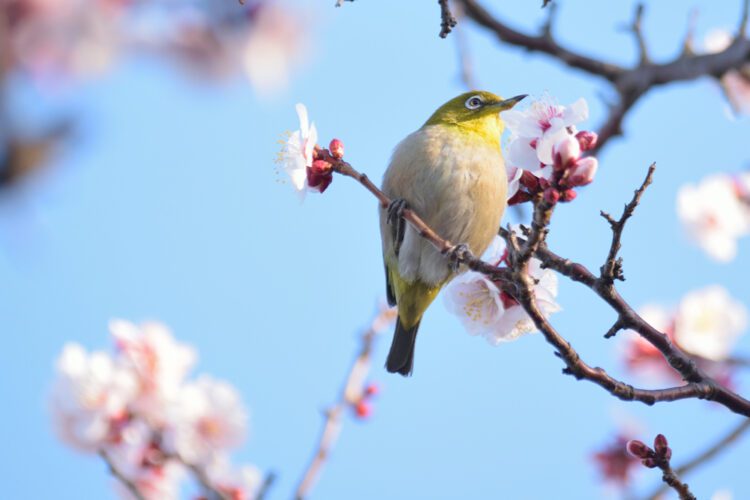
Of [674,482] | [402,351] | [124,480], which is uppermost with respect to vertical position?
[402,351]

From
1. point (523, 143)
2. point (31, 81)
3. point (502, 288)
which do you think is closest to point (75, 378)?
point (31, 81)

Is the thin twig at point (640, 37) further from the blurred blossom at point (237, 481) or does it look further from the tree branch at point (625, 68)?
the blurred blossom at point (237, 481)

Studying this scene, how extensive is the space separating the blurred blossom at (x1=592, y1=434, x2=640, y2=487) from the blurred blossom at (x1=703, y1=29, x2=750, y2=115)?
2106 millimetres

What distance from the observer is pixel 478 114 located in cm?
435

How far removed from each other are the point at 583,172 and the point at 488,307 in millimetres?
913

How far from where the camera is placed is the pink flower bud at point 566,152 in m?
2.34

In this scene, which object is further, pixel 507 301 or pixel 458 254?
pixel 507 301

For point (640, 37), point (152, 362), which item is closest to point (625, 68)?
point (640, 37)

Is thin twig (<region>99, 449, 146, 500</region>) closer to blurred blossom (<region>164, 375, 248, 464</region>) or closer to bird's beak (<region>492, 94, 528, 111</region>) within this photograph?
blurred blossom (<region>164, 375, 248, 464</region>)

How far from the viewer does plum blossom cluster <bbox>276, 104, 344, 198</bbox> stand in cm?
296

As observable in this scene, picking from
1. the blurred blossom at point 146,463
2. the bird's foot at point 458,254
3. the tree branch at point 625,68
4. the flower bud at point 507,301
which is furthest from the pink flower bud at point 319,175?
the blurred blossom at point 146,463

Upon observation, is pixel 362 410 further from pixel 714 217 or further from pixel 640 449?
pixel 714 217

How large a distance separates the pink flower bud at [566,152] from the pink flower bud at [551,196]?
62 mm

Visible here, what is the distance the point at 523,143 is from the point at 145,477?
118 inches
